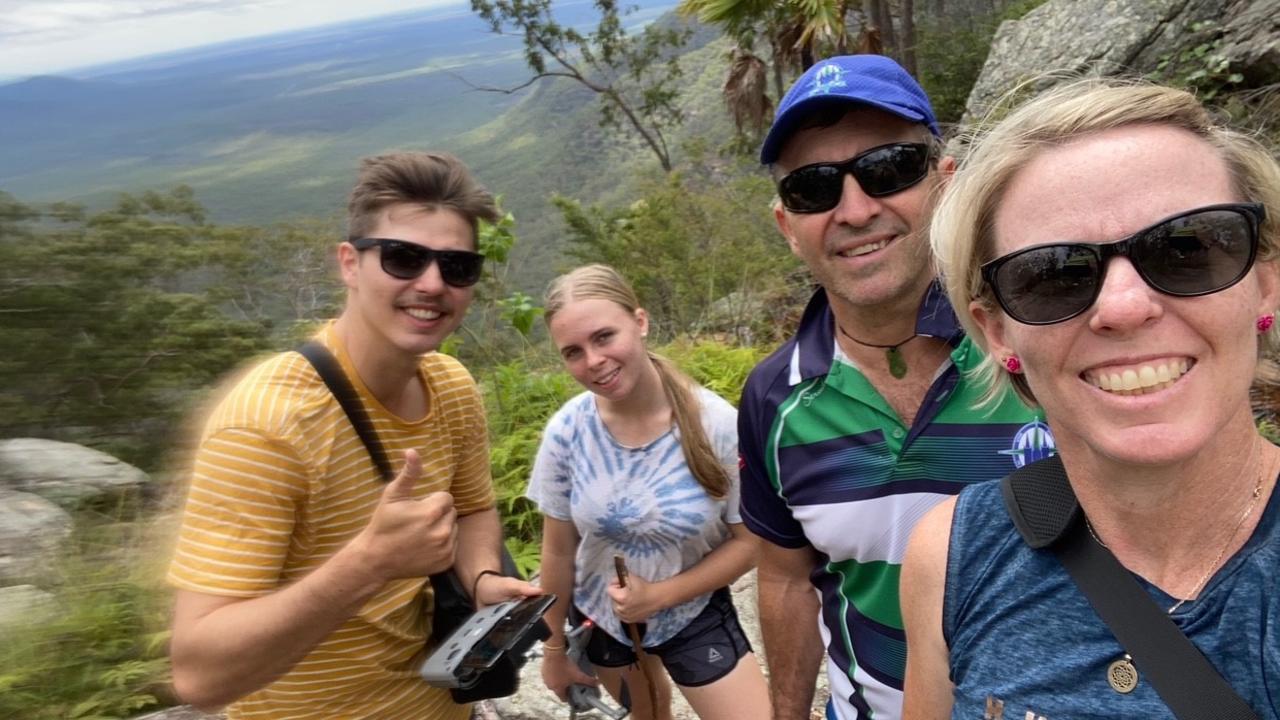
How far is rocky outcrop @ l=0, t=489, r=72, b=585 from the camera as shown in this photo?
460 centimetres

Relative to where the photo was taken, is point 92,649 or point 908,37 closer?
point 92,649

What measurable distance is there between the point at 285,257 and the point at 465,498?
11232mm

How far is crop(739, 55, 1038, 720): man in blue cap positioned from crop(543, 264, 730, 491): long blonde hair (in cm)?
67

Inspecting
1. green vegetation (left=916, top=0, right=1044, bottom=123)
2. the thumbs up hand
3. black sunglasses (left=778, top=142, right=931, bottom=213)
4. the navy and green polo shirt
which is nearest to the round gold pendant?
the navy and green polo shirt

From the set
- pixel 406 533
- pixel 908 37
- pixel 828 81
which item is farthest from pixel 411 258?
pixel 908 37

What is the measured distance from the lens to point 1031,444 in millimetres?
1425

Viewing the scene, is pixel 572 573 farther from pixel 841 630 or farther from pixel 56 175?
pixel 56 175

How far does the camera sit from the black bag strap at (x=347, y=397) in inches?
66.9

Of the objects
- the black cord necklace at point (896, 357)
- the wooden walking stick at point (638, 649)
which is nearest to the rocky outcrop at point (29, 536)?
the wooden walking stick at point (638, 649)

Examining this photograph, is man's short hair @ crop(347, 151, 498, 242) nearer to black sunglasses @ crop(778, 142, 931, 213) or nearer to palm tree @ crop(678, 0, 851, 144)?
black sunglasses @ crop(778, 142, 931, 213)

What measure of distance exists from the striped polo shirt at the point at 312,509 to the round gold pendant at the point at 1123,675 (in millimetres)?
1463

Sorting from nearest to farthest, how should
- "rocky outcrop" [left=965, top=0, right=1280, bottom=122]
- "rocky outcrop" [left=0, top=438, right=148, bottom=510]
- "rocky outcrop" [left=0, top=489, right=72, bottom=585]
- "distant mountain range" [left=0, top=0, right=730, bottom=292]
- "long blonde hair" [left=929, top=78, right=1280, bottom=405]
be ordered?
"long blonde hair" [left=929, top=78, right=1280, bottom=405] < "rocky outcrop" [left=0, top=489, right=72, bottom=585] < "rocky outcrop" [left=0, top=438, right=148, bottom=510] < "rocky outcrop" [left=965, top=0, right=1280, bottom=122] < "distant mountain range" [left=0, top=0, right=730, bottom=292]

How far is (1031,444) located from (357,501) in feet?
4.81

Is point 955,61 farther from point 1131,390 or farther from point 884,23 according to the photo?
point 1131,390
